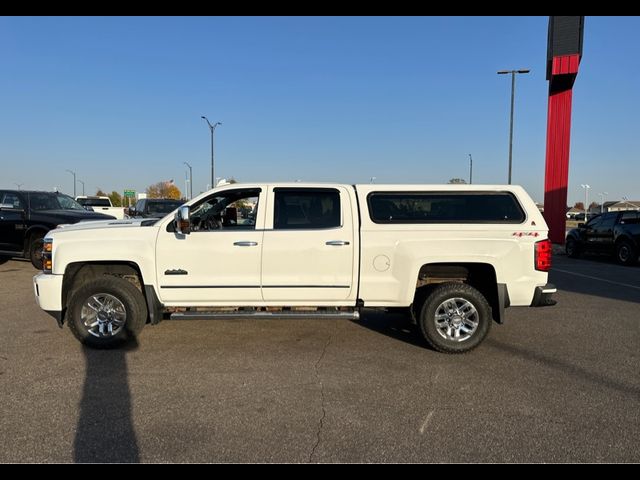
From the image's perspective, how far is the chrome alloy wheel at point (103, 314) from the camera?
16.8 ft

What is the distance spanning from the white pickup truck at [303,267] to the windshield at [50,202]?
272 inches

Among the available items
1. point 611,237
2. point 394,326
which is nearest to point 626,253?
point 611,237

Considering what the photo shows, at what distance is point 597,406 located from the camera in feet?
12.3

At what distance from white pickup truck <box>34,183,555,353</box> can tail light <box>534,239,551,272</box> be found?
0.01 metres

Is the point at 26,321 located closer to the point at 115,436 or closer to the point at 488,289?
the point at 115,436

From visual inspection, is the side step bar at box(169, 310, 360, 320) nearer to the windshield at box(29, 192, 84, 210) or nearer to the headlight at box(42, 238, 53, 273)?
the headlight at box(42, 238, 53, 273)

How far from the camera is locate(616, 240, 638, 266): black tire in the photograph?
44.5 feet

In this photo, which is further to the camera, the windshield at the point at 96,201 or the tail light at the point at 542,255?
the windshield at the point at 96,201

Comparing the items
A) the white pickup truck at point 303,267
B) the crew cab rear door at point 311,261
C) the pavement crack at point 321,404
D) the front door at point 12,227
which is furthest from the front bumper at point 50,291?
the front door at point 12,227

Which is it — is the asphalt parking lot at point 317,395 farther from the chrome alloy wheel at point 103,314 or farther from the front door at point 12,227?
the front door at point 12,227

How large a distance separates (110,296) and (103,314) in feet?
0.78

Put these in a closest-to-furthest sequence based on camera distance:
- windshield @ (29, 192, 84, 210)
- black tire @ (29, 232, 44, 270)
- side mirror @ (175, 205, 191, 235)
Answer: side mirror @ (175, 205, 191, 235), black tire @ (29, 232, 44, 270), windshield @ (29, 192, 84, 210)

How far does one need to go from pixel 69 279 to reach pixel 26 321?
174 centimetres

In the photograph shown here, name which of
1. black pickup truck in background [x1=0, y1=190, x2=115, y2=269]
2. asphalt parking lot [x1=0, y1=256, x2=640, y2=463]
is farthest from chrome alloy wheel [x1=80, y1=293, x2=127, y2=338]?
black pickup truck in background [x1=0, y1=190, x2=115, y2=269]
